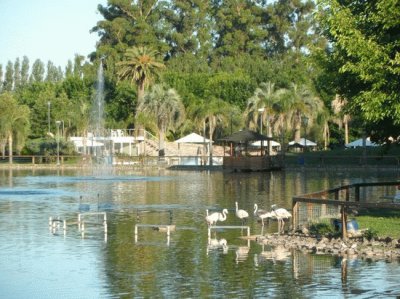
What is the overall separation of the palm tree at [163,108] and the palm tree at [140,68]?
3110 millimetres

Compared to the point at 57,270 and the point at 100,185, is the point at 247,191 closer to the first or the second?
the point at 100,185

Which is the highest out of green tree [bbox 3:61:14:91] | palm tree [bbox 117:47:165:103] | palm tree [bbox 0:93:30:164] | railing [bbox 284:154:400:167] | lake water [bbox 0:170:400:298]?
green tree [bbox 3:61:14:91]

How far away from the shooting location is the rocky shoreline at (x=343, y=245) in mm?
26516

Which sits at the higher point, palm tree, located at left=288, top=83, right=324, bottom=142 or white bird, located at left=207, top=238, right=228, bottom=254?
palm tree, located at left=288, top=83, right=324, bottom=142

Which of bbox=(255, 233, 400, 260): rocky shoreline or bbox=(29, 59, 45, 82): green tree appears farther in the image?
bbox=(29, 59, 45, 82): green tree

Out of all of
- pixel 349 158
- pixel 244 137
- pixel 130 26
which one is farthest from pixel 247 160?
pixel 130 26

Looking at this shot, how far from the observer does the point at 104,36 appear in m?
151

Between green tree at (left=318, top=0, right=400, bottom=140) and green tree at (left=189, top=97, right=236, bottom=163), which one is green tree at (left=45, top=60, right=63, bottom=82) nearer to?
green tree at (left=189, top=97, right=236, bottom=163)

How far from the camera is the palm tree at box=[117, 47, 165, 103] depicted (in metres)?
116

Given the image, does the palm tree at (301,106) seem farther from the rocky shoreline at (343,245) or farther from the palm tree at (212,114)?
the rocky shoreline at (343,245)

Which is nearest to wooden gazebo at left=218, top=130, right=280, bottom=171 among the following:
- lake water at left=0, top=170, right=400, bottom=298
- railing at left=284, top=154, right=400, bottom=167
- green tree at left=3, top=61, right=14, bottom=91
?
railing at left=284, top=154, right=400, bottom=167

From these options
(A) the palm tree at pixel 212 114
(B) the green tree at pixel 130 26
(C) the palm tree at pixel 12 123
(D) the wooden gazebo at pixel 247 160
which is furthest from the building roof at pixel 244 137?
(B) the green tree at pixel 130 26

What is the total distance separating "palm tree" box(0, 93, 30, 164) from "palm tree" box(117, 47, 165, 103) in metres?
13.5

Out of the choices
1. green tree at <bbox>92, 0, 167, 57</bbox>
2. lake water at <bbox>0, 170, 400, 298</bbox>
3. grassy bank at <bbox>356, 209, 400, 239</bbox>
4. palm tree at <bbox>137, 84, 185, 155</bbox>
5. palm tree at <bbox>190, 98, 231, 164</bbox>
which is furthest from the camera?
green tree at <bbox>92, 0, 167, 57</bbox>
